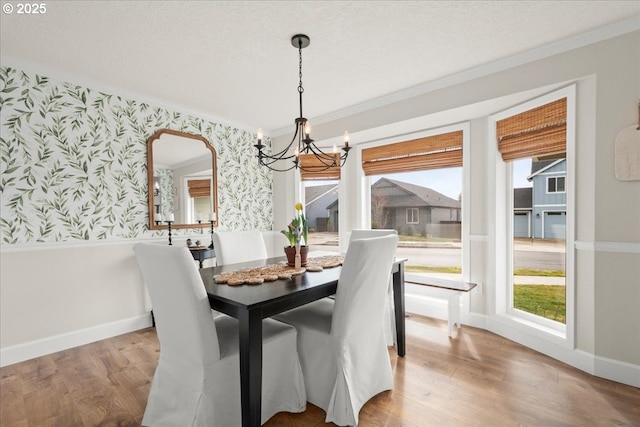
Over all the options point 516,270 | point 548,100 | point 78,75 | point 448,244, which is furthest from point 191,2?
point 516,270

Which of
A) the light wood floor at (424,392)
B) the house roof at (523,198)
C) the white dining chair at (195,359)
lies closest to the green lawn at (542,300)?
the light wood floor at (424,392)

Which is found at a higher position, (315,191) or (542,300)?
(315,191)

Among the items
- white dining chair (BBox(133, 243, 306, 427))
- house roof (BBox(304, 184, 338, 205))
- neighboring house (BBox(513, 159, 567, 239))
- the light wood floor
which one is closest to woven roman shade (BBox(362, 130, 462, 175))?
house roof (BBox(304, 184, 338, 205))

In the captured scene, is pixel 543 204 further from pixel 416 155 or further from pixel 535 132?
pixel 416 155

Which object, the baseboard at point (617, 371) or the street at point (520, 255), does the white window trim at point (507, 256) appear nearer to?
the street at point (520, 255)

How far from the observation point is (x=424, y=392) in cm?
193

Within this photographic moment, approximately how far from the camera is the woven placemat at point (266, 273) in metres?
1.80

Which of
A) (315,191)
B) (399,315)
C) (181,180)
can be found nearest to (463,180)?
(399,315)

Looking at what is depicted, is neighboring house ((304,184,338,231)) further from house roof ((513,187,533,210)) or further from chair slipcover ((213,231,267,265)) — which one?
house roof ((513,187,533,210))

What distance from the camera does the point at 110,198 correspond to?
115 inches

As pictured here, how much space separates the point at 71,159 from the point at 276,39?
2127 mm

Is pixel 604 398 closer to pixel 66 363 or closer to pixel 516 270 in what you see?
pixel 516 270

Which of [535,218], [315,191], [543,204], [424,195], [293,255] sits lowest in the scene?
[293,255]

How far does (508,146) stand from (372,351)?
2.28m
